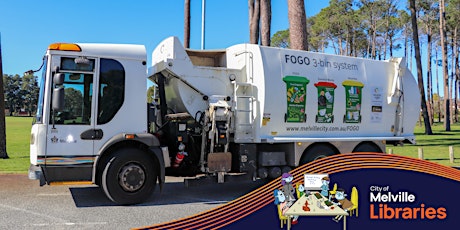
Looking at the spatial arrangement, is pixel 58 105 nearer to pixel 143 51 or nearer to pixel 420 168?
pixel 143 51

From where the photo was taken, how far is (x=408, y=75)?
1091cm

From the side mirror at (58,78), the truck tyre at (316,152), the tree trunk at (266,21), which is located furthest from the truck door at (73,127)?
the tree trunk at (266,21)

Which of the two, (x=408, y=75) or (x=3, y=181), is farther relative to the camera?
(x=408, y=75)

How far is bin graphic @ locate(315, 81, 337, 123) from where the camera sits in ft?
31.0

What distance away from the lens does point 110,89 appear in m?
7.64

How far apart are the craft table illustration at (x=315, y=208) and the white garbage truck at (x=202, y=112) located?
408 cm

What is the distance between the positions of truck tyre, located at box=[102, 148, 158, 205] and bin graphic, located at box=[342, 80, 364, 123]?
478 centimetres

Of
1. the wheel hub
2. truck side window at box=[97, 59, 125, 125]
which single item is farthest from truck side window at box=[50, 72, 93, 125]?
the wheel hub

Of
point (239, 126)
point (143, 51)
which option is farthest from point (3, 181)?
point (239, 126)

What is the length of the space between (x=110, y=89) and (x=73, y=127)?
36.9 inches

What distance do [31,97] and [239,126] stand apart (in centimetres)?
422

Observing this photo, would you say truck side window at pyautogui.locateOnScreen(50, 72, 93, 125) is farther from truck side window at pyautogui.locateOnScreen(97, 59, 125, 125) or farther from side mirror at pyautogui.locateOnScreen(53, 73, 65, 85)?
side mirror at pyautogui.locateOnScreen(53, 73, 65, 85)

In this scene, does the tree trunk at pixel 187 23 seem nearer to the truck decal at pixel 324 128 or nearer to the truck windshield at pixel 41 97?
the truck decal at pixel 324 128

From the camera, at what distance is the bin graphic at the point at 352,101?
980cm
